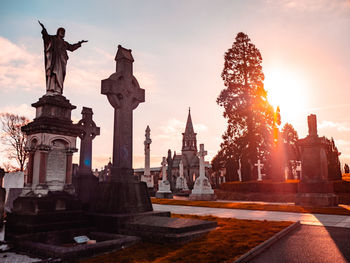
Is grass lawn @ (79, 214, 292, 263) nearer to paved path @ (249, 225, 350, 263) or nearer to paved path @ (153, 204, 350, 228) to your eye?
paved path @ (249, 225, 350, 263)

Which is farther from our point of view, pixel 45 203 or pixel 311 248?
pixel 45 203

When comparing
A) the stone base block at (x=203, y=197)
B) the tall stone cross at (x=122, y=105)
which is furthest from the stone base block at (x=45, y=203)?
the stone base block at (x=203, y=197)

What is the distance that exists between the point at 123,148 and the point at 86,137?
290 centimetres

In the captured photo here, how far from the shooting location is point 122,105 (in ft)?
28.9

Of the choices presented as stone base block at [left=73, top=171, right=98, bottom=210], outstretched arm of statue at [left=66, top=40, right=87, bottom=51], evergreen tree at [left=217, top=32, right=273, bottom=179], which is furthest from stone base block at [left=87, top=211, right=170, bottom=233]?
evergreen tree at [left=217, top=32, right=273, bottom=179]

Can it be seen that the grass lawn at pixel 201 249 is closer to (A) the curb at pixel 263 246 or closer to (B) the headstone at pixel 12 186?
(A) the curb at pixel 263 246

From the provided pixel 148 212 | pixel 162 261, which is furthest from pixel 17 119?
pixel 162 261

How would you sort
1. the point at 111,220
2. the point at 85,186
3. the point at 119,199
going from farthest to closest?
the point at 85,186, the point at 119,199, the point at 111,220

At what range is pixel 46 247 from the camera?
17.2 ft

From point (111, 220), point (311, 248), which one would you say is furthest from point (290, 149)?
point (111, 220)

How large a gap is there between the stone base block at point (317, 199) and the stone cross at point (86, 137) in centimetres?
1199

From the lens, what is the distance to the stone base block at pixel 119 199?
7633mm

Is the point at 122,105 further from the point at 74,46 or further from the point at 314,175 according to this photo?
the point at 314,175

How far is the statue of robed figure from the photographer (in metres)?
8.49
